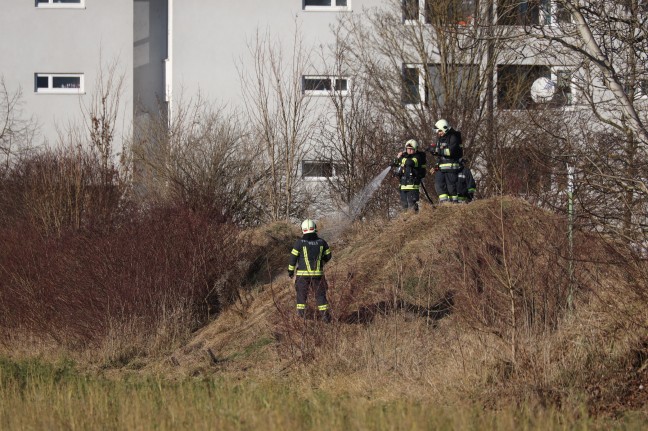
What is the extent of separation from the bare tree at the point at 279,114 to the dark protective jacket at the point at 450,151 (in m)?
9.53

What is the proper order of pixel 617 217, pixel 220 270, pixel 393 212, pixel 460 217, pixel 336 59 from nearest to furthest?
pixel 617 217 → pixel 460 217 → pixel 220 270 → pixel 393 212 → pixel 336 59

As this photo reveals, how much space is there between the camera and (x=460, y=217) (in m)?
18.1

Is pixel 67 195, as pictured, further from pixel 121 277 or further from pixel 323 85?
pixel 323 85

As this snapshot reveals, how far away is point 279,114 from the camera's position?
1132 inches

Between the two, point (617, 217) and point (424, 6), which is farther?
point (424, 6)

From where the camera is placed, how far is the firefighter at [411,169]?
61.8 feet

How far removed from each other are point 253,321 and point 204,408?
7525 millimetres

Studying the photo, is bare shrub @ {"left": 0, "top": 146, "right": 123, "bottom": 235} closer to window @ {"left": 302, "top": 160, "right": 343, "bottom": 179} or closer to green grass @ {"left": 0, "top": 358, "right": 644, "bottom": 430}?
window @ {"left": 302, "top": 160, "right": 343, "bottom": 179}

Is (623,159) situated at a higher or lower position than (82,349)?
higher

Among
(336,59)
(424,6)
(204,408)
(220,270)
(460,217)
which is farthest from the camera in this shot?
(336,59)

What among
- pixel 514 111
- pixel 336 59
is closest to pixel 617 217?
pixel 514 111

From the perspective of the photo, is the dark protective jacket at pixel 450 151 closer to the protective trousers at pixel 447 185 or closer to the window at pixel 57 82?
the protective trousers at pixel 447 185

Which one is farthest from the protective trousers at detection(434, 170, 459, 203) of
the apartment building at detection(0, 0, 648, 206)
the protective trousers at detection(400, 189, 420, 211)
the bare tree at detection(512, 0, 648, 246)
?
the apartment building at detection(0, 0, 648, 206)

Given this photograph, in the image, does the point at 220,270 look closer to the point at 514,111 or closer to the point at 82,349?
the point at 82,349
